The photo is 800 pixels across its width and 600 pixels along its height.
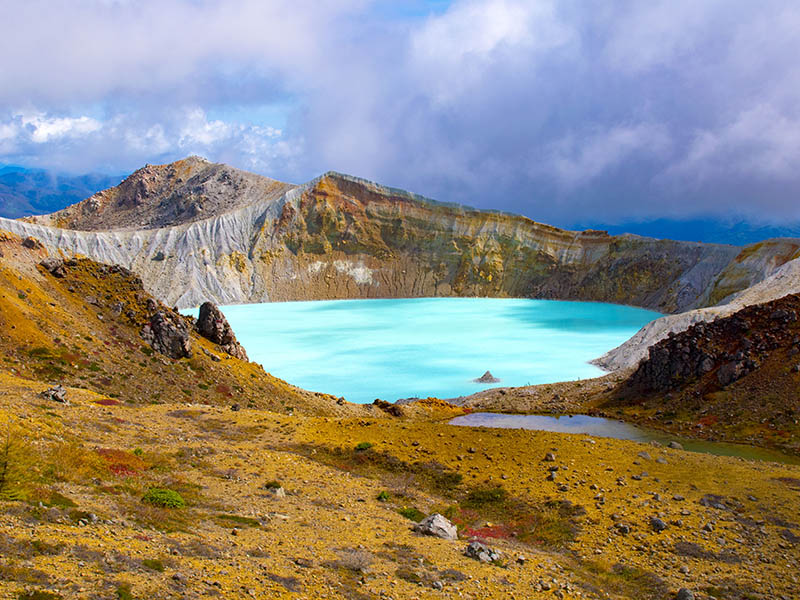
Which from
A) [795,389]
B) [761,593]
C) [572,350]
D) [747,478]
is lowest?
[761,593]

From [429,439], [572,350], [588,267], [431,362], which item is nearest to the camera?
[429,439]

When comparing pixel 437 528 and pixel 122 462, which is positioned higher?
pixel 122 462

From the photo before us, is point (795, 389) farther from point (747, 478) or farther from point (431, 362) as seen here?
point (431, 362)

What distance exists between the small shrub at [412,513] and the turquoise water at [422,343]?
34.0 m

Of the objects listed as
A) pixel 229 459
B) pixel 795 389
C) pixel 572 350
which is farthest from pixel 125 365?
pixel 572 350

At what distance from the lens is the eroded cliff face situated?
131250 millimetres

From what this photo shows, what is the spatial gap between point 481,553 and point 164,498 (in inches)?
319

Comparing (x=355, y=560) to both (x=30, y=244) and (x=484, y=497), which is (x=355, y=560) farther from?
(x=30, y=244)

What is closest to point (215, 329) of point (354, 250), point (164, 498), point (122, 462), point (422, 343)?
point (122, 462)

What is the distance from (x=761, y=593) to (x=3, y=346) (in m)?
32.1

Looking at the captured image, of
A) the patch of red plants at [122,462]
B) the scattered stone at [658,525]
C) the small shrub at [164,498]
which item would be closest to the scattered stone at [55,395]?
the patch of red plants at [122,462]

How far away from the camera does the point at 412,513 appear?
18.2 meters

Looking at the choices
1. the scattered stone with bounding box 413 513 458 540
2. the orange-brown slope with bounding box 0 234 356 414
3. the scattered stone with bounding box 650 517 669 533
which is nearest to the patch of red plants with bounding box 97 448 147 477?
the scattered stone with bounding box 413 513 458 540

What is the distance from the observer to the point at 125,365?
1310 inches
